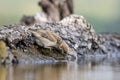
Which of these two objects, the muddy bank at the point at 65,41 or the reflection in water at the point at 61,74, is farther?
the muddy bank at the point at 65,41

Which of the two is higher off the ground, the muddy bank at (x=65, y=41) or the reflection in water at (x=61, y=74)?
the muddy bank at (x=65, y=41)

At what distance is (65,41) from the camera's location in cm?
3031

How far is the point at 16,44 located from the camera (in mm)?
27375

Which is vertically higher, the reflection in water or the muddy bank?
the muddy bank

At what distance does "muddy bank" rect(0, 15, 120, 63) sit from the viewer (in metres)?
27.1

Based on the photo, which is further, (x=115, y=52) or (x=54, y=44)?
(x=115, y=52)

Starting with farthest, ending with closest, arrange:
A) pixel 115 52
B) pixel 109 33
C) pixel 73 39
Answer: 1. pixel 109 33
2. pixel 115 52
3. pixel 73 39

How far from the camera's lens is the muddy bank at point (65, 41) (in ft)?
89.0

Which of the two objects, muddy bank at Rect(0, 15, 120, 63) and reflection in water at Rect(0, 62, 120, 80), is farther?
muddy bank at Rect(0, 15, 120, 63)

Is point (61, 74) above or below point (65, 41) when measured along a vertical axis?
below

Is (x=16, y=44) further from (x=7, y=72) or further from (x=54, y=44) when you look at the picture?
(x=7, y=72)

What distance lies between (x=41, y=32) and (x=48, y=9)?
396 inches

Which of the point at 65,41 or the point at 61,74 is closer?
the point at 61,74

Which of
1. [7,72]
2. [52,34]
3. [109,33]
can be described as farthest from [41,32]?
[109,33]
